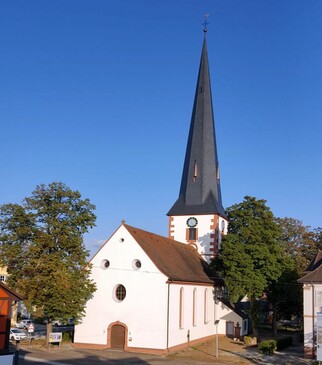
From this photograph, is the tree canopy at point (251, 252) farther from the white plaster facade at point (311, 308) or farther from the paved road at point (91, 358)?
the paved road at point (91, 358)

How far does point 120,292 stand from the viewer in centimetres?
3566

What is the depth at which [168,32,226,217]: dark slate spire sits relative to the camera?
164ft

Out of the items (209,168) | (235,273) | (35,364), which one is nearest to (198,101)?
(209,168)

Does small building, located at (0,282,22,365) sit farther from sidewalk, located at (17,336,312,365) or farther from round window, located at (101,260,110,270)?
round window, located at (101,260,110,270)

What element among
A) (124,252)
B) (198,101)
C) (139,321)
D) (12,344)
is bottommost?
(12,344)

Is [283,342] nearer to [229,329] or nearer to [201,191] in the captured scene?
[229,329]

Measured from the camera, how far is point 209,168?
50.8 meters

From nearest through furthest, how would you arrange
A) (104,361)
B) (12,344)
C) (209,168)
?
(104,361), (12,344), (209,168)

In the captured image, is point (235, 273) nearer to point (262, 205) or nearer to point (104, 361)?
point (262, 205)

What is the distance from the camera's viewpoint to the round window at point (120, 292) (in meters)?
35.5

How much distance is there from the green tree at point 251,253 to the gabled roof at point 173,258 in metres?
2.60

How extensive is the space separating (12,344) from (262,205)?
79.9ft

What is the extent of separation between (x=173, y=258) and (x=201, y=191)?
11.9 m

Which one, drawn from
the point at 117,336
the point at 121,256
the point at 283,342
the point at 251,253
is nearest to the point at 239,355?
the point at 283,342
